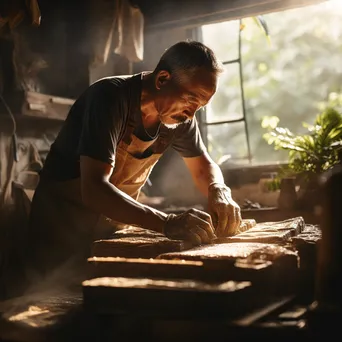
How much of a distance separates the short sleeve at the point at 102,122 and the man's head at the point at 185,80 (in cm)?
29

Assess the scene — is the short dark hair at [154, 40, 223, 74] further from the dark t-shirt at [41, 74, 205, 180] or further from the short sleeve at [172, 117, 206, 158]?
the short sleeve at [172, 117, 206, 158]

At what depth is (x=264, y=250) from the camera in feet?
8.34

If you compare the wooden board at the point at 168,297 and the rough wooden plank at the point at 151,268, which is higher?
the rough wooden plank at the point at 151,268

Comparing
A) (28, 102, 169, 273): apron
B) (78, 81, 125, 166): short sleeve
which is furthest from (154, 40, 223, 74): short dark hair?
(28, 102, 169, 273): apron

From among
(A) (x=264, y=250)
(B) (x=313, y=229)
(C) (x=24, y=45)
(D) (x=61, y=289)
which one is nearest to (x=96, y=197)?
(D) (x=61, y=289)

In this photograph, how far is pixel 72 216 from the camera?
389cm

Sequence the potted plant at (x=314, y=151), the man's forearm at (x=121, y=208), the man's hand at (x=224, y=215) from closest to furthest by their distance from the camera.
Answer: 1. the man's forearm at (x=121, y=208)
2. the man's hand at (x=224, y=215)
3. the potted plant at (x=314, y=151)

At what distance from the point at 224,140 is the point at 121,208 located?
451cm

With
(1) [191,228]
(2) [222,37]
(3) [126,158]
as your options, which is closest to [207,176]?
(3) [126,158]

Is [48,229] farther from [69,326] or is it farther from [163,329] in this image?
[163,329]

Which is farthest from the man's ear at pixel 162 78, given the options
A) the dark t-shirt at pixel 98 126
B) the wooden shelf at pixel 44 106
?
the wooden shelf at pixel 44 106

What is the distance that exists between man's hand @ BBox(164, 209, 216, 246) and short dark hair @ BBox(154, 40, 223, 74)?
3.16 ft

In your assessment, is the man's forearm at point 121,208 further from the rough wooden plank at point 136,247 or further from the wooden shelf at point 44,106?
the wooden shelf at point 44,106

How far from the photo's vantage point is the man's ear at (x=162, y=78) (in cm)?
354
